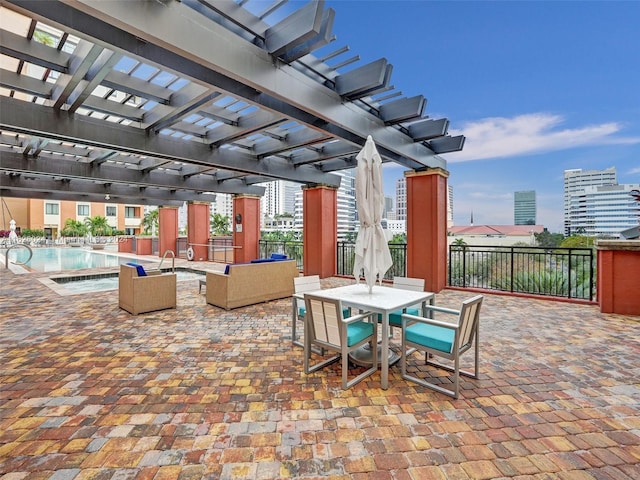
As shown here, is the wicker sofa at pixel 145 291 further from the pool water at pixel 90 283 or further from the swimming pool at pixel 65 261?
the swimming pool at pixel 65 261

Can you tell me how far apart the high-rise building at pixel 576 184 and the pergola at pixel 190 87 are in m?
7.86

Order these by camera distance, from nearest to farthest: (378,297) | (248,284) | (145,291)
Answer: (378,297) < (145,291) < (248,284)

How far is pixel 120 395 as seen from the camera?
245 centimetres

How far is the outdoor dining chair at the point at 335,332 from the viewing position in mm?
2572

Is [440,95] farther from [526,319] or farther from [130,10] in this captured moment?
[130,10]

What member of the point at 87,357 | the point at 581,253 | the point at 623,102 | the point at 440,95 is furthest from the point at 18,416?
the point at 623,102

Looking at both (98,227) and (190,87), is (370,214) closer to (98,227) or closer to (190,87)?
(190,87)

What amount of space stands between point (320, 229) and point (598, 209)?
9220 millimetres

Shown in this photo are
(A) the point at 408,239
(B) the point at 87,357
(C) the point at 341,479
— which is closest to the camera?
(C) the point at 341,479

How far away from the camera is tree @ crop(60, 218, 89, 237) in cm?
3200

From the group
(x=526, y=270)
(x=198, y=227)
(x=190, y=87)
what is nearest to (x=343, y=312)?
(x=190, y=87)

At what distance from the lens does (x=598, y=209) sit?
980 cm

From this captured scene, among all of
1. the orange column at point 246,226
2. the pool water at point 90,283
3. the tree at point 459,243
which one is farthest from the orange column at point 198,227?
the tree at point 459,243

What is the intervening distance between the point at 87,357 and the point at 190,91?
11.0 ft
